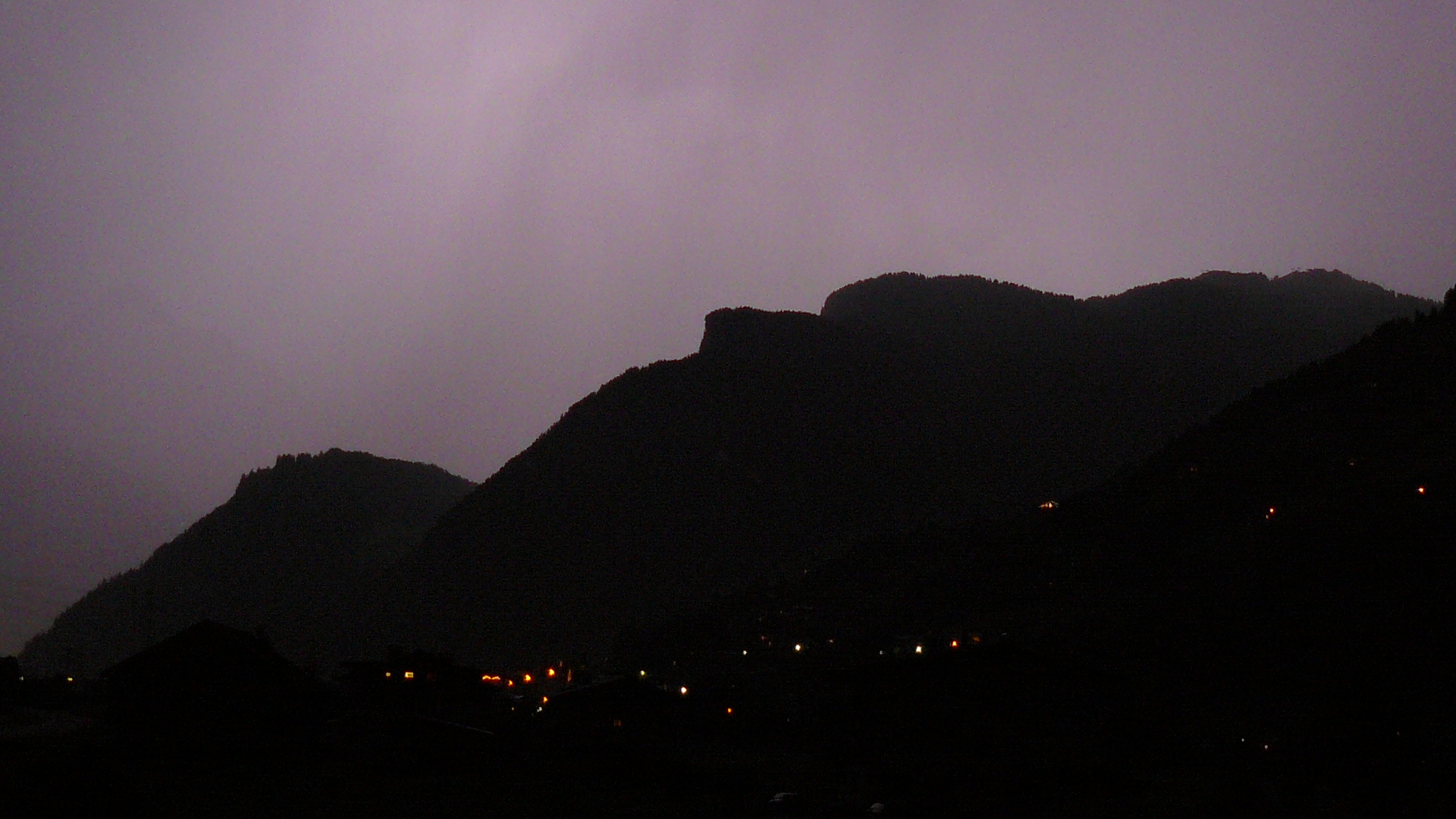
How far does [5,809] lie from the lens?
2377 centimetres

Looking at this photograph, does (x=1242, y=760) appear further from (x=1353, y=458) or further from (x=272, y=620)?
(x=272, y=620)

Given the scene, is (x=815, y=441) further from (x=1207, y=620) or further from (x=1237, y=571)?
(x=1207, y=620)

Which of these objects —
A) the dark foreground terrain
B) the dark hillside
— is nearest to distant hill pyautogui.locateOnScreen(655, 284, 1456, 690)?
the dark hillside

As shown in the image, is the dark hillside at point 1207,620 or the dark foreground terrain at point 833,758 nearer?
the dark foreground terrain at point 833,758

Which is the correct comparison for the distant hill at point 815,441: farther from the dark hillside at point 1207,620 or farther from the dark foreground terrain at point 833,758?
the dark foreground terrain at point 833,758

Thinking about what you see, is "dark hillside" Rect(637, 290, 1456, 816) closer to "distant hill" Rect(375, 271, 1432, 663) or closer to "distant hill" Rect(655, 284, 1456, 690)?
"distant hill" Rect(655, 284, 1456, 690)

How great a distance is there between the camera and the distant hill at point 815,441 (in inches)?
5305

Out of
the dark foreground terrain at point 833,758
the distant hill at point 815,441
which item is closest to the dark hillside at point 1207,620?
the dark foreground terrain at point 833,758

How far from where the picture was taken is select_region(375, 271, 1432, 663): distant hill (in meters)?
135

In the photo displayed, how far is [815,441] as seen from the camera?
165 metres

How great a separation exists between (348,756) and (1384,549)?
179ft

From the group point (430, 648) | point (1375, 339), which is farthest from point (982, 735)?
point (430, 648)

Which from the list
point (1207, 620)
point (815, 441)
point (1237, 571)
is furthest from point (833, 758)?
point (815, 441)

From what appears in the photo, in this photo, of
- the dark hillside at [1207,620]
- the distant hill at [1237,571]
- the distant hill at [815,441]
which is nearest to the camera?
the dark hillside at [1207,620]
